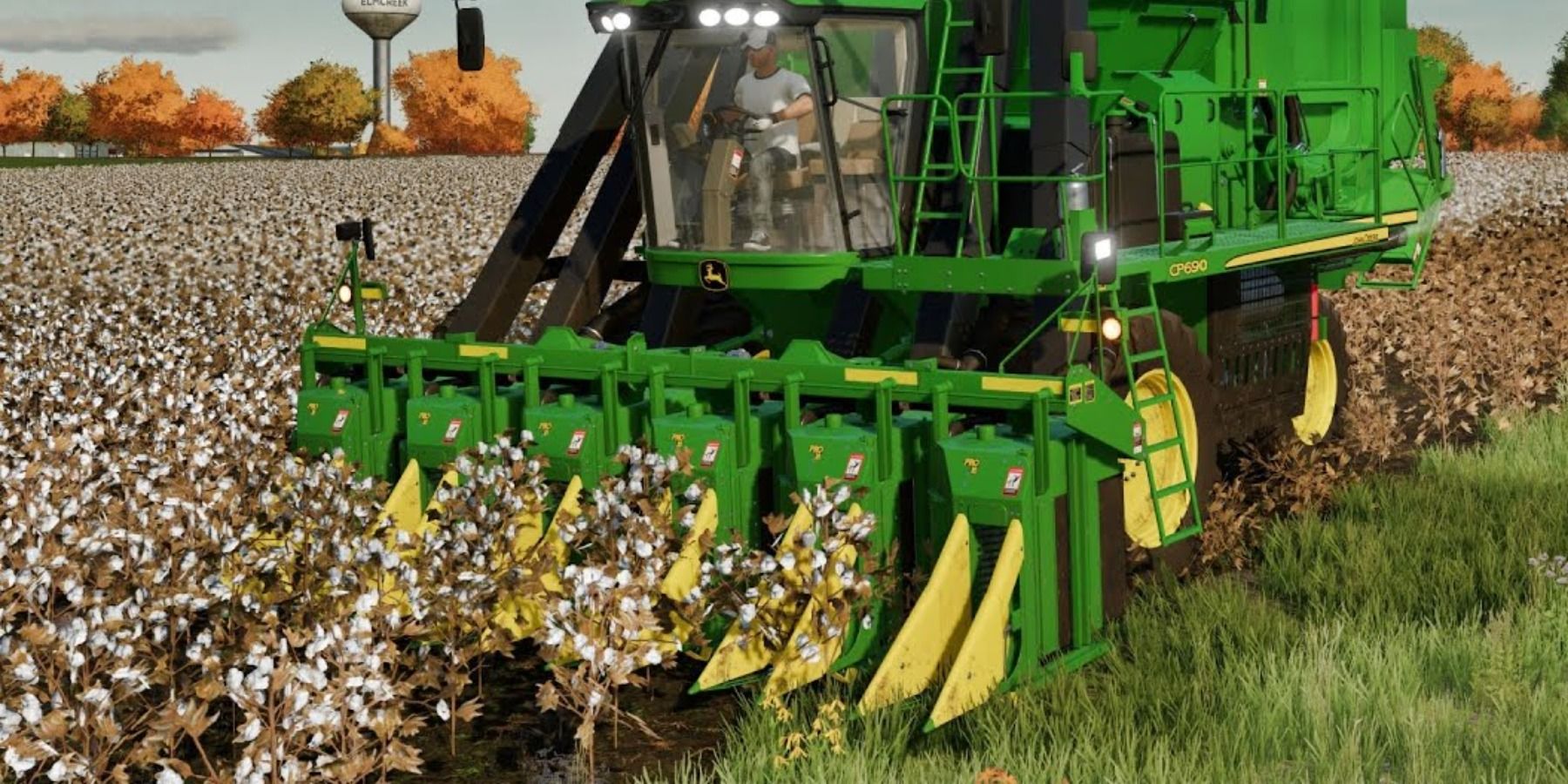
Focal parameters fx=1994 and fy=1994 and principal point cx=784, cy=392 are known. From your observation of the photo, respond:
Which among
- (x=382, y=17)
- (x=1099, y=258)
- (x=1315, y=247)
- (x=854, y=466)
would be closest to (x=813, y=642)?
(x=854, y=466)

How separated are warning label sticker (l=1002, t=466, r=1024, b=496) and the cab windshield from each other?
6.91 feet

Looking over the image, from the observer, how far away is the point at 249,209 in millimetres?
27656

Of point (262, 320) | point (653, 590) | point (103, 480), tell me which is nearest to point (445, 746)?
point (653, 590)

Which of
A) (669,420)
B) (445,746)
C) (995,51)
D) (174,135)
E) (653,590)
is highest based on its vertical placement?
(174,135)

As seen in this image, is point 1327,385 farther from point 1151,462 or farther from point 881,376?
point 881,376

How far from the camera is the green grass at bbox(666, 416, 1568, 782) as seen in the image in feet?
19.0

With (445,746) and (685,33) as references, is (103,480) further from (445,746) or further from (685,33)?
(685,33)

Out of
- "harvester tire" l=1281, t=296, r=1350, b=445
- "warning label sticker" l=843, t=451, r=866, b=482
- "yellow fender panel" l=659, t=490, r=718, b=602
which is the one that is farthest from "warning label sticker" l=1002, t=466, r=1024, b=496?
"harvester tire" l=1281, t=296, r=1350, b=445

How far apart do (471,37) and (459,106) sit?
84420 millimetres

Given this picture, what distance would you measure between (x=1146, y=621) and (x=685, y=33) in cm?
331

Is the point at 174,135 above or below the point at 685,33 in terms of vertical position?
above

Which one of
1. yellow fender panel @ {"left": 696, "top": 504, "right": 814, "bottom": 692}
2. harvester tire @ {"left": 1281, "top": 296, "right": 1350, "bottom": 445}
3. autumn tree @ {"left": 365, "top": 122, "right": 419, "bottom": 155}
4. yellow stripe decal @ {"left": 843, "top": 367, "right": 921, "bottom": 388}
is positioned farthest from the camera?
autumn tree @ {"left": 365, "top": 122, "right": 419, "bottom": 155}

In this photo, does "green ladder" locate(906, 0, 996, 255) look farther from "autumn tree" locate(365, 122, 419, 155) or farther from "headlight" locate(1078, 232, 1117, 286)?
"autumn tree" locate(365, 122, 419, 155)

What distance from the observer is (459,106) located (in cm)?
9125
